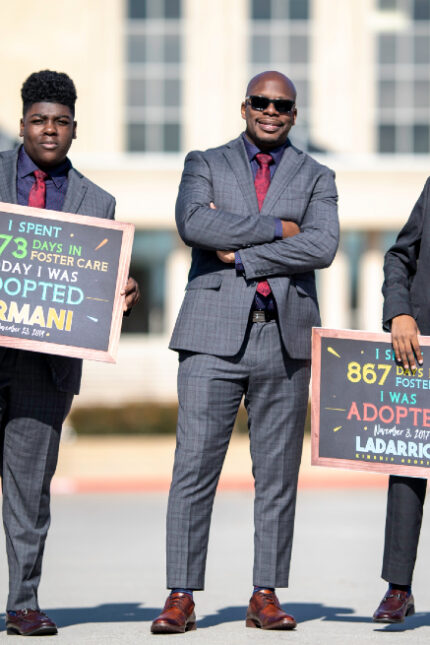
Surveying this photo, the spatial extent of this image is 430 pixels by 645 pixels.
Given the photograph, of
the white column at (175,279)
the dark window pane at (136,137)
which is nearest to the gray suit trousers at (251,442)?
the white column at (175,279)

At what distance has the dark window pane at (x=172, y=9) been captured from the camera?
32344 millimetres

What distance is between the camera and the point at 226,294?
5.79 meters

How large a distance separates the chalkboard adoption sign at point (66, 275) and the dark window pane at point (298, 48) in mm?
27612

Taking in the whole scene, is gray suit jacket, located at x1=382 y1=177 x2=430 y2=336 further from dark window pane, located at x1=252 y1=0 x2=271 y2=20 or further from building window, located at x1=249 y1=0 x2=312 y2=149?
dark window pane, located at x1=252 y1=0 x2=271 y2=20

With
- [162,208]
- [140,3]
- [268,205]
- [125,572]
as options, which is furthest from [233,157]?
[140,3]

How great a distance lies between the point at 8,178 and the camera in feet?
18.6

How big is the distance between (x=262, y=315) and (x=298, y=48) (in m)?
27.7

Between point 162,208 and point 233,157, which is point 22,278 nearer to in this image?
point 233,157

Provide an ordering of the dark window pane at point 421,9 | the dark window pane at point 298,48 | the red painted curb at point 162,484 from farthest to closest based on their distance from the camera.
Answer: the dark window pane at point 298,48 < the dark window pane at point 421,9 < the red painted curb at point 162,484

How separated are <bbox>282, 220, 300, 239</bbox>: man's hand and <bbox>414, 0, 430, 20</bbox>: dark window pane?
27.6 metres

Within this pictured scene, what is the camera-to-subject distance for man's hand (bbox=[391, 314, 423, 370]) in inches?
225

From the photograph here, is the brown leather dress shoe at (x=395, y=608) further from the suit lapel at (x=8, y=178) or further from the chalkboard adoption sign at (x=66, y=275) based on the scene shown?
the suit lapel at (x=8, y=178)

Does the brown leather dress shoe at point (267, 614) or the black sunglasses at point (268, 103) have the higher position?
the black sunglasses at point (268, 103)

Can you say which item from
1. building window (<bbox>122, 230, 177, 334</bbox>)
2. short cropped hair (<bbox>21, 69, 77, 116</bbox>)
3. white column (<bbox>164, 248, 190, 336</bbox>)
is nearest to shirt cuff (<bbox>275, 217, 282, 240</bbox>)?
short cropped hair (<bbox>21, 69, 77, 116</bbox>)
